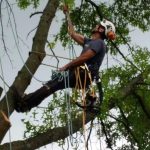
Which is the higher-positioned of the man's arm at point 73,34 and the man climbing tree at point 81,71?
the man's arm at point 73,34

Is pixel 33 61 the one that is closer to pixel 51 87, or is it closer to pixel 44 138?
pixel 51 87

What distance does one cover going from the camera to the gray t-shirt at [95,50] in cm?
566

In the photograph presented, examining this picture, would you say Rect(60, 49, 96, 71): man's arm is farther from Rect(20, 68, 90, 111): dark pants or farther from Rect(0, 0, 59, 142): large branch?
Rect(0, 0, 59, 142): large branch

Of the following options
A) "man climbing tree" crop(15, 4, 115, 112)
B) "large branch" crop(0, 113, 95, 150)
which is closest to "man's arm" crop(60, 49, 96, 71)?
"man climbing tree" crop(15, 4, 115, 112)

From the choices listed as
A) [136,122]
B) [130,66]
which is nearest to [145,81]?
[130,66]

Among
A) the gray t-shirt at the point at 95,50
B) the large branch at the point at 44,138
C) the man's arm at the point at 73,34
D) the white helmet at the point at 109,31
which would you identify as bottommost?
the large branch at the point at 44,138

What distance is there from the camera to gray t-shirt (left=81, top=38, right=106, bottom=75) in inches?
223

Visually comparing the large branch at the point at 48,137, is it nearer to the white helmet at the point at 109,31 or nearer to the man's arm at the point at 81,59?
the man's arm at the point at 81,59

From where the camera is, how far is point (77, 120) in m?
6.99

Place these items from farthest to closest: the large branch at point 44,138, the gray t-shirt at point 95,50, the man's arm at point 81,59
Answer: the large branch at point 44,138 < the gray t-shirt at point 95,50 < the man's arm at point 81,59

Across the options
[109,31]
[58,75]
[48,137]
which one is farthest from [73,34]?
[48,137]

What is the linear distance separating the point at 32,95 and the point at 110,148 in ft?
10.3

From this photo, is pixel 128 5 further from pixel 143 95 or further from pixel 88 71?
pixel 88 71

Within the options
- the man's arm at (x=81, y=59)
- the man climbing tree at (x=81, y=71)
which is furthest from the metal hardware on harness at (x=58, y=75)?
the man's arm at (x=81, y=59)
